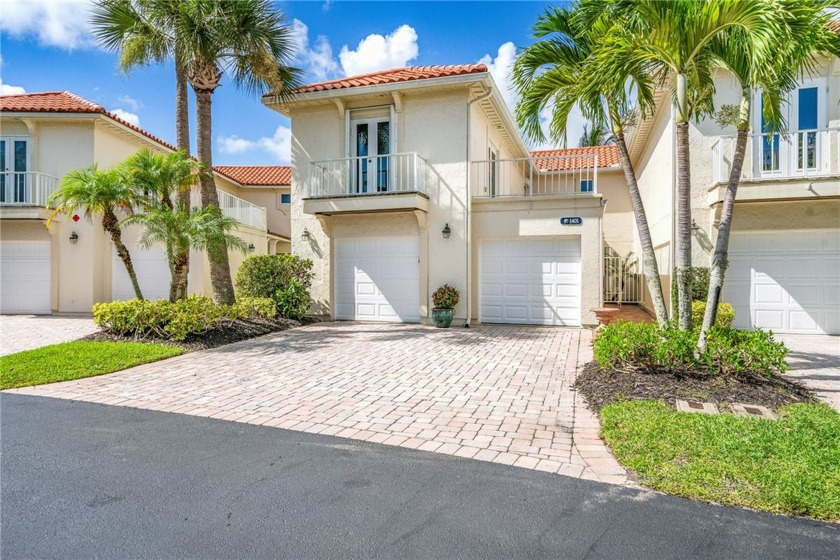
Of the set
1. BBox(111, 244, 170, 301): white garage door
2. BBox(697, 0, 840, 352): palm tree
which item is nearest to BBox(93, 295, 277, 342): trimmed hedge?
BBox(111, 244, 170, 301): white garage door

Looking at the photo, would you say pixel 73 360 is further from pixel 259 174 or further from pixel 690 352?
pixel 259 174

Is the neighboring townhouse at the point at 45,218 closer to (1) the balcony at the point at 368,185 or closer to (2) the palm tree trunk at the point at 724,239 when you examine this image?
(1) the balcony at the point at 368,185

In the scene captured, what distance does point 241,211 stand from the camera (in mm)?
18734

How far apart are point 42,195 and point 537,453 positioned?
59.2ft

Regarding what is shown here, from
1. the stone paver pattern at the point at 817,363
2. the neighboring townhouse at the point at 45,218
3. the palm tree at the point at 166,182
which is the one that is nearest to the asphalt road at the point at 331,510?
the stone paver pattern at the point at 817,363

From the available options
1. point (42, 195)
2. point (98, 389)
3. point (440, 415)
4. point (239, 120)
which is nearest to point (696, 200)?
point (440, 415)

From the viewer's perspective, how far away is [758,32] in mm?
5602

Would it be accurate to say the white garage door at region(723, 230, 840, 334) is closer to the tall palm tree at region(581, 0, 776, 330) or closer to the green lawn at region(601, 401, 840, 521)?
the tall palm tree at region(581, 0, 776, 330)

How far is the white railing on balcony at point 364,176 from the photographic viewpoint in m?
13.5

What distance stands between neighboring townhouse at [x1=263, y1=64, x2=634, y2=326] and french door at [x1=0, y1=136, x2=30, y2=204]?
9006 mm

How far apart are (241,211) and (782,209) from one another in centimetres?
1732

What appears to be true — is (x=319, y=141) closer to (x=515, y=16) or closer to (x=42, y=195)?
(x=515, y=16)

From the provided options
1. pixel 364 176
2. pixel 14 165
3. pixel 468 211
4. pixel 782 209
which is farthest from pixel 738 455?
pixel 14 165

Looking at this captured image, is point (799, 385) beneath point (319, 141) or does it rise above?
beneath
